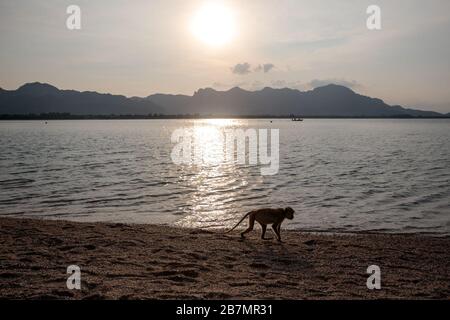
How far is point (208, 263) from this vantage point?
9953 millimetres

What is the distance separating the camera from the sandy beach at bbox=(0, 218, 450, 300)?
25.6 ft

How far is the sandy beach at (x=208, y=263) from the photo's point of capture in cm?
780

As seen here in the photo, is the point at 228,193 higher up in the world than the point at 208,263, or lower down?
lower down

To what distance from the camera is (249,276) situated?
29.5 ft

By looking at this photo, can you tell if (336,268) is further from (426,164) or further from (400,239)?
(426,164)

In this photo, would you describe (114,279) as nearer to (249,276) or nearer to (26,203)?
(249,276)

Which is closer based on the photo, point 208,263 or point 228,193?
point 208,263

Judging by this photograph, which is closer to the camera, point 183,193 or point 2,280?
point 2,280

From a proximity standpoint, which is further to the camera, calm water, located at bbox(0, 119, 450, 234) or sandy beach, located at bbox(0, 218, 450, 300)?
calm water, located at bbox(0, 119, 450, 234)

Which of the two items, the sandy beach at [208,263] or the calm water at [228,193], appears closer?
the sandy beach at [208,263]

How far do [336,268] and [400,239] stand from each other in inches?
199
